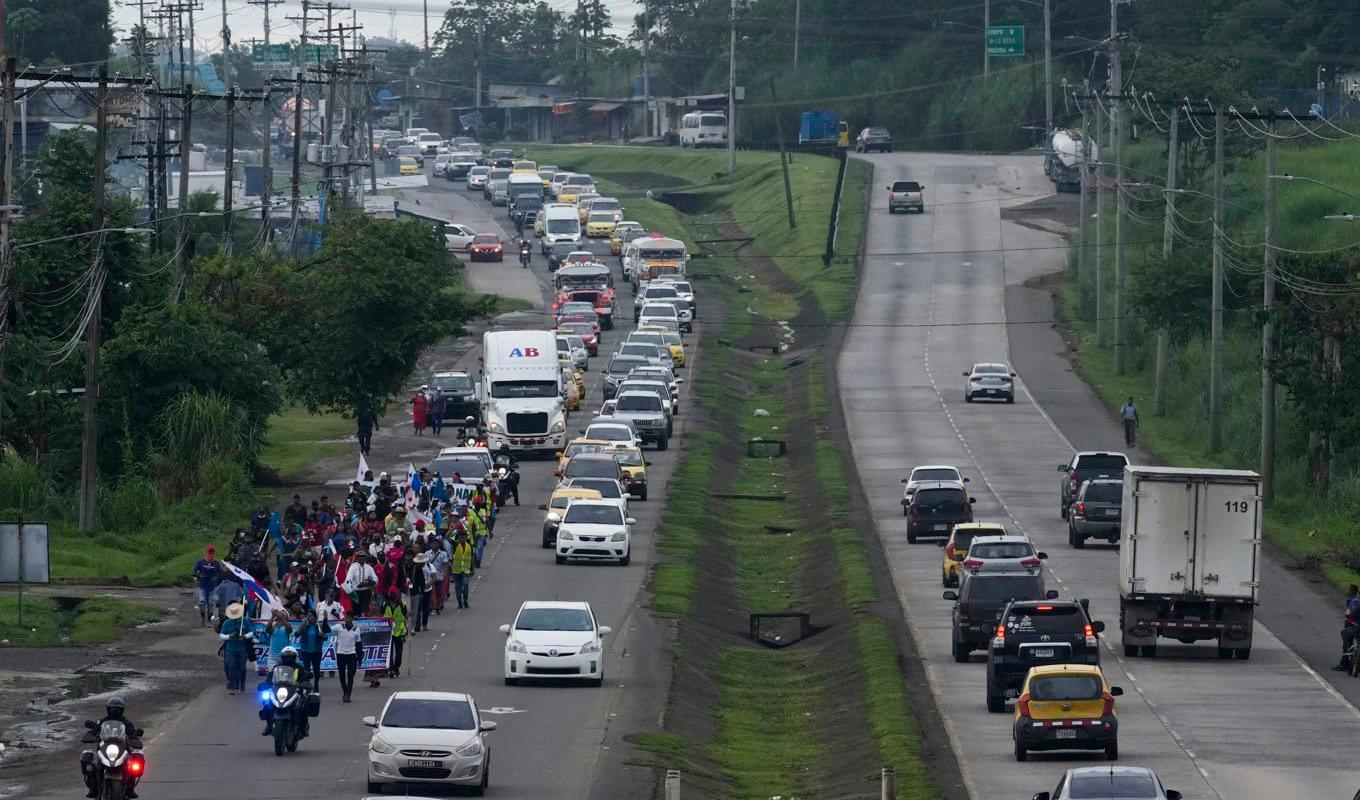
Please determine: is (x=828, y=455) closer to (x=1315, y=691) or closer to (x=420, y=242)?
(x=420, y=242)

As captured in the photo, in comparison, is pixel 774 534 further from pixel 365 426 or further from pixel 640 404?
pixel 365 426

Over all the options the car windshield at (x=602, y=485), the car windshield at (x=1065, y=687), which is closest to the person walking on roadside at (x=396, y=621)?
the car windshield at (x=1065, y=687)

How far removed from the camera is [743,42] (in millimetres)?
177500

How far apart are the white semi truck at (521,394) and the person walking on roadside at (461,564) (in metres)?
22.6

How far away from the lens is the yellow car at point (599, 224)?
12062 centimetres

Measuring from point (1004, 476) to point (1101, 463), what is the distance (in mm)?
8858

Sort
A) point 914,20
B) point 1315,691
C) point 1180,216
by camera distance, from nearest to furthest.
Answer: point 1315,691 < point 1180,216 < point 914,20

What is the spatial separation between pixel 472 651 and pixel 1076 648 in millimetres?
9705

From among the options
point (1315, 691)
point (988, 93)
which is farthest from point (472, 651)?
point (988, 93)

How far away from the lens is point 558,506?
4975cm

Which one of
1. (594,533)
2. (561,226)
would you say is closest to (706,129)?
(561,226)

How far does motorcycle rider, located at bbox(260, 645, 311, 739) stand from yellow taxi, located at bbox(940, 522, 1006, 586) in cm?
1947

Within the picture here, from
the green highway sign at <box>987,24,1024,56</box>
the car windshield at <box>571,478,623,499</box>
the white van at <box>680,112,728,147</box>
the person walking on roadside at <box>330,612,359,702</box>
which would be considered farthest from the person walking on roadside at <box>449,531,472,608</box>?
the white van at <box>680,112,728,147</box>

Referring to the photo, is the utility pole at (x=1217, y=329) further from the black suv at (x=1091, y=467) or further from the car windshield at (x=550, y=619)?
the car windshield at (x=550, y=619)
